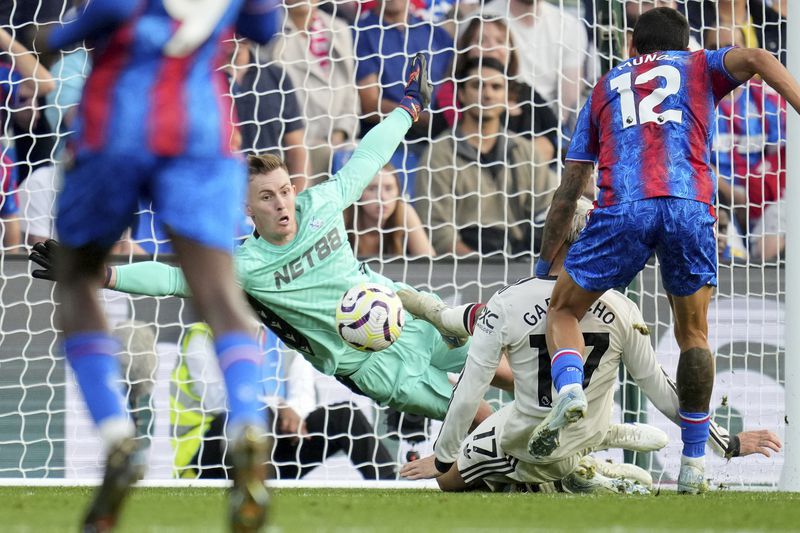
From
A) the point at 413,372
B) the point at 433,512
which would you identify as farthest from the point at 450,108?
the point at 433,512

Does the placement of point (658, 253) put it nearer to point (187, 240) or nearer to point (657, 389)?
point (657, 389)

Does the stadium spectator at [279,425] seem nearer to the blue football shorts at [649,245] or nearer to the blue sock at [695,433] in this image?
the blue sock at [695,433]

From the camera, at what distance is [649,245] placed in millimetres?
4914

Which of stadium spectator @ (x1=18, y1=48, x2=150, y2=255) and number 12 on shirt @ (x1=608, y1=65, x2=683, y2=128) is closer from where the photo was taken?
number 12 on shirt @ (x1=608, y1=65, x2=683, y2=128)

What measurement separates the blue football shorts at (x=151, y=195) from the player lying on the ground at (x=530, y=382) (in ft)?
7.71

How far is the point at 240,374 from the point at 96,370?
423 mm

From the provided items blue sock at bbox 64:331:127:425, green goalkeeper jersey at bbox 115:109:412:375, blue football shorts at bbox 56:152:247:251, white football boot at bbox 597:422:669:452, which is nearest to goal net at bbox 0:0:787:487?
green goalkeeper jersey at bbox 115:109:412:375

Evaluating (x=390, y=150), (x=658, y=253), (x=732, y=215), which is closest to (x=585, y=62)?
(x=732, y=215)

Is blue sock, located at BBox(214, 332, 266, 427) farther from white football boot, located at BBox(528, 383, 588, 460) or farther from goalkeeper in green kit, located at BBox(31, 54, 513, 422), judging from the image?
goalkeeper in green kit, located at BBox(31, 54, 513, 422)

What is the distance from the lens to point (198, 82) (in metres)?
2.93

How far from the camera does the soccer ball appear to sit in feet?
18.2

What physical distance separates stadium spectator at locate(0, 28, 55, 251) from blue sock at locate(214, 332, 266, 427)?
5.04m

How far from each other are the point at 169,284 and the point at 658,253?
2.28m

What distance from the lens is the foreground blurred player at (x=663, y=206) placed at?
15.9 feet
